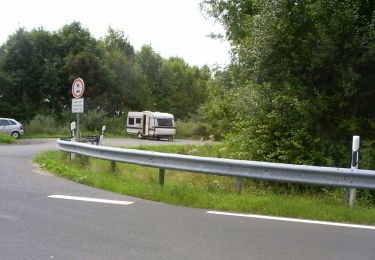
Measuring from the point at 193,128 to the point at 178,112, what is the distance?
13814 mm

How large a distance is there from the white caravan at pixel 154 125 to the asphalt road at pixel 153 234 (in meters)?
28.6

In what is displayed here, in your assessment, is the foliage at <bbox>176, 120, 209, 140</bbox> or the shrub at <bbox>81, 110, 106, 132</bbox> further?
the foliage at <bbox>176, 120, 209, 140</bbox>

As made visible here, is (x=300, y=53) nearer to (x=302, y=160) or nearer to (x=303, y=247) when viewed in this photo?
(x=302, y=160)

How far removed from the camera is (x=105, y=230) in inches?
241

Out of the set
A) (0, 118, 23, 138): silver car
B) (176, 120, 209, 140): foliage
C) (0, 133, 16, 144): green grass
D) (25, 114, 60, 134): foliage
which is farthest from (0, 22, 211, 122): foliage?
(0, 133, 16, 144): green grass

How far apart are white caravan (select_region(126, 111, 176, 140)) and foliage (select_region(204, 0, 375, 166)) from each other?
78.6ft

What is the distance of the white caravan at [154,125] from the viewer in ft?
120

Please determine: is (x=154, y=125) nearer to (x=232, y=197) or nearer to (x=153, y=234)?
(x=232, y=197)

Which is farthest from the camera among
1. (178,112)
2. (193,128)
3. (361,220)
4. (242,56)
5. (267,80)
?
(178,112)

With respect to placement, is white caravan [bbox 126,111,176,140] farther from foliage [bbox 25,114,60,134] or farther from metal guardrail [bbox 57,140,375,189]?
metal guardrail [bbox 57,140,375,189]

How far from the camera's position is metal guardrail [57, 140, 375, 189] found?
7.53 m

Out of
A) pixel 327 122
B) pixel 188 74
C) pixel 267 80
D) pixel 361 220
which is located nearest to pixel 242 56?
pixel 267 80

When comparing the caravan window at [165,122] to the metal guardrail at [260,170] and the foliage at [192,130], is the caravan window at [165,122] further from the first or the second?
the metal guardrail at [260,170]

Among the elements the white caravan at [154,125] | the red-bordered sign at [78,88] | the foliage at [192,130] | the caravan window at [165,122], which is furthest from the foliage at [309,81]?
the foliage at [192,130]
